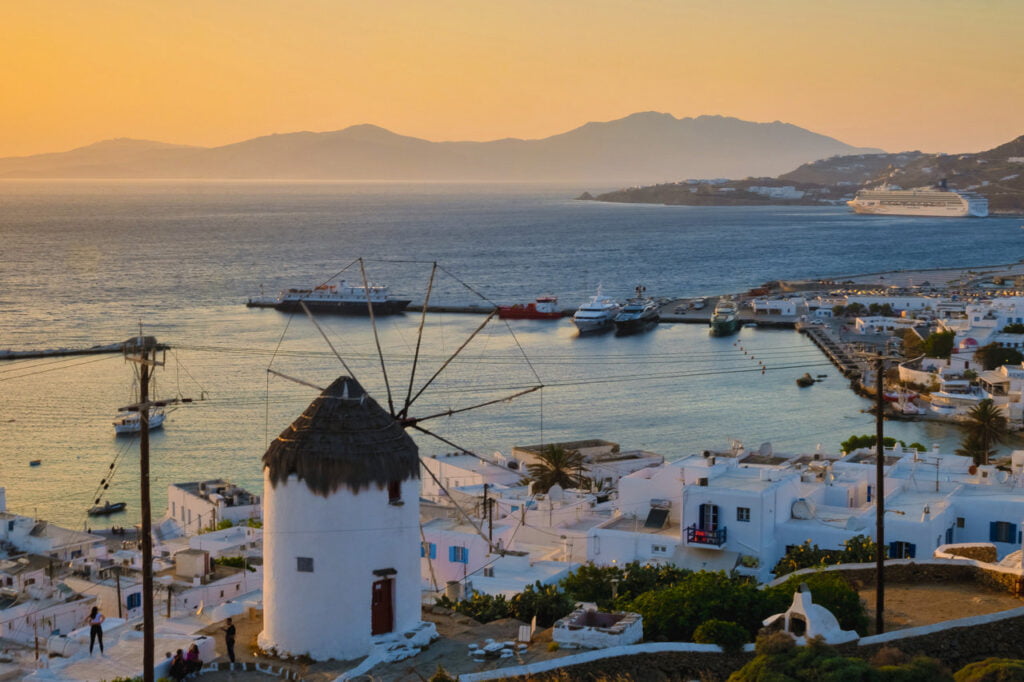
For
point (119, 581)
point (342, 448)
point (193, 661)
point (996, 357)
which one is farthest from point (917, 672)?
point (996, 357)

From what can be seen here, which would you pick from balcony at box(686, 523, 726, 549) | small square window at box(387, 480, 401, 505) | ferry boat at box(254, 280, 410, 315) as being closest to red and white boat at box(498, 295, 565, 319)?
ferry boat at box(254, 280, 410, 315)

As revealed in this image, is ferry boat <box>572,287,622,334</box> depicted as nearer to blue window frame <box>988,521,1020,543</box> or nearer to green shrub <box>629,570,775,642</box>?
blue window frame <box>988,521,1020,543</box>

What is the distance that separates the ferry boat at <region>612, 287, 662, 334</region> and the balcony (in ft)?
202

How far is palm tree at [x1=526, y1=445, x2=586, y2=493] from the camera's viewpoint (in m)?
34.6

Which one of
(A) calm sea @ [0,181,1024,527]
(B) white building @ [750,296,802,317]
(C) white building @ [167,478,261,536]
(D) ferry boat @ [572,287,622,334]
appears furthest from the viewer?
(B) white building @ [750,296,802,317]

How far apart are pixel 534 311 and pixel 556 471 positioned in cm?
5835

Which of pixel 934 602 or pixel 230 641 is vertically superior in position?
pixel 230 641

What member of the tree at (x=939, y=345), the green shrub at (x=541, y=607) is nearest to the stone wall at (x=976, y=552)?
the green shrub at (x=541, y=607)

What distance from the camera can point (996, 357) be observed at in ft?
206

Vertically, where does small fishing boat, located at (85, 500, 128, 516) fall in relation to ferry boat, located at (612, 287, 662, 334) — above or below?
below

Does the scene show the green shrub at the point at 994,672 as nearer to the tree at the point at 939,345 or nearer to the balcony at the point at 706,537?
the balcony at the point at 706,537

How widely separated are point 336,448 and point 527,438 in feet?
115

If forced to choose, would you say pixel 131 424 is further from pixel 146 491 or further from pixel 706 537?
pixel 146 491

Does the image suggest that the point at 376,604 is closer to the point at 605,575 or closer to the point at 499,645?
the point at 499,645
